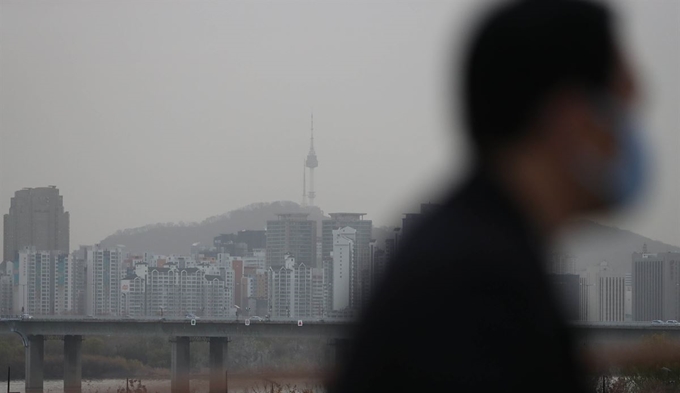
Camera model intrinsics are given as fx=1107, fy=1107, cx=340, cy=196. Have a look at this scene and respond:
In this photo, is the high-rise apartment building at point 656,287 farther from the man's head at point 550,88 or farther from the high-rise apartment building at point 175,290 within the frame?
the man's head at point 550,88

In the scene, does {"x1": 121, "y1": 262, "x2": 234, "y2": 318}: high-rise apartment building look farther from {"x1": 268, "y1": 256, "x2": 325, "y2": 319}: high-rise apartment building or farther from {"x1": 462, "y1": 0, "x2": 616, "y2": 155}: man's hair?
{"x1": 462, "y1": 0, "x2": 616, "y2": 155}: man's hair

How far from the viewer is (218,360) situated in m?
44.4

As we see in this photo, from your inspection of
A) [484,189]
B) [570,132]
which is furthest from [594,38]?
[484,189]

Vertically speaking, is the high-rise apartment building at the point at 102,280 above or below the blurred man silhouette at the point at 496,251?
below

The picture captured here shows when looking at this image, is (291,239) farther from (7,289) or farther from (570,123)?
(570,123)

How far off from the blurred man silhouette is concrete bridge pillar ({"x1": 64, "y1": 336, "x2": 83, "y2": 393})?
41173 mm

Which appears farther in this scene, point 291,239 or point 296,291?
point 291,239

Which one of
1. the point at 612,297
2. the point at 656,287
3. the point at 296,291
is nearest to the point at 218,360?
the point at 612,297

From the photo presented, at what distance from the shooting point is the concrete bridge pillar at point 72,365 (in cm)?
4224

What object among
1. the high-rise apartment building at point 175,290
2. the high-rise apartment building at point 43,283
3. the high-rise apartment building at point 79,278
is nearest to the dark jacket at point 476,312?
the high-rise apartment building at point 175,290

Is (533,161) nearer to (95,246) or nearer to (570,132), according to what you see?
(570,132)

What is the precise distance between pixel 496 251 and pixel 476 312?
8cm

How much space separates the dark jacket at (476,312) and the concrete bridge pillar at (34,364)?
132 feet

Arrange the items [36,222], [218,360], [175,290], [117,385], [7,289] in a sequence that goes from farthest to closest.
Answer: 1. [36,222]
2. [7,289]
3. [175,290]
4. [218,360]
5. [117,385]
